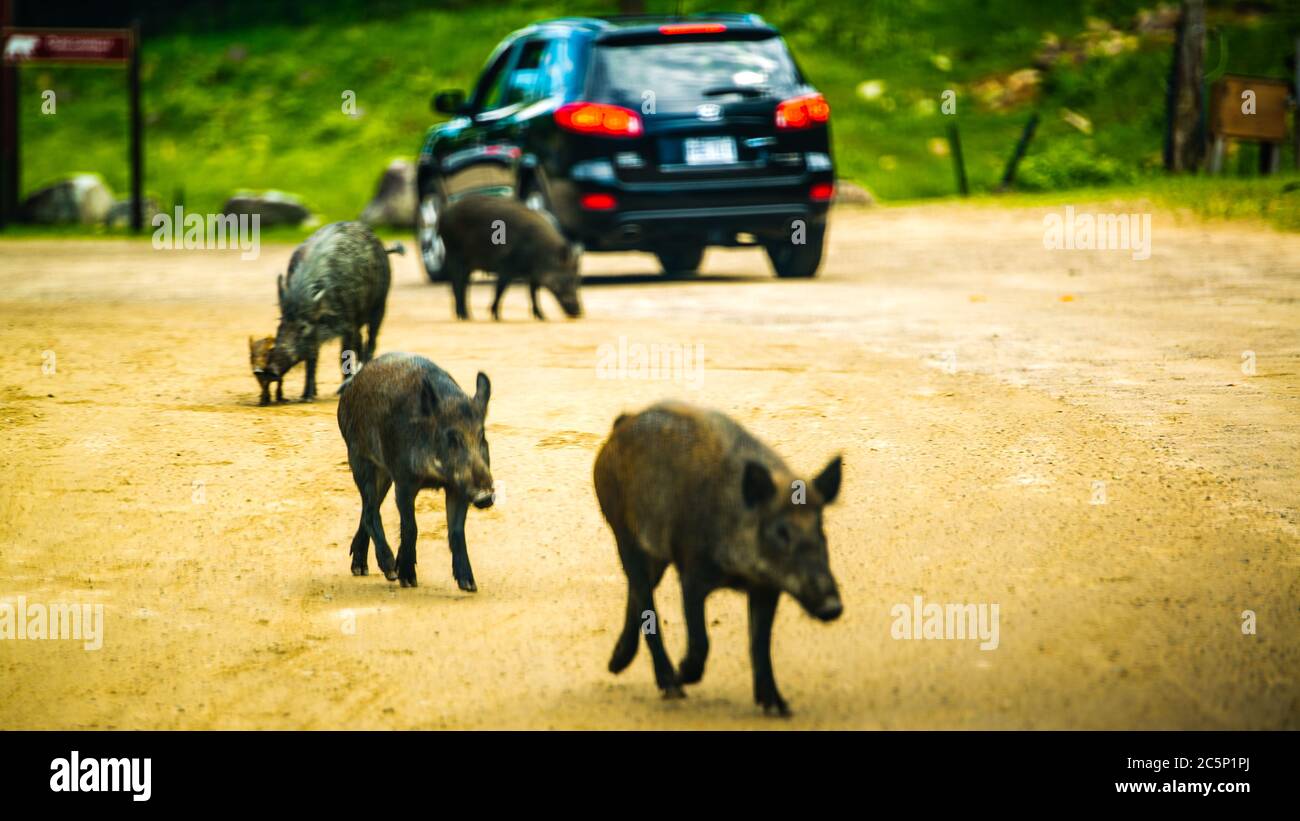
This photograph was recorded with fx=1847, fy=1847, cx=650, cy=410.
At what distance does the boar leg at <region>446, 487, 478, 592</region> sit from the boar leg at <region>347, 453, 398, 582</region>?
0.38 meters

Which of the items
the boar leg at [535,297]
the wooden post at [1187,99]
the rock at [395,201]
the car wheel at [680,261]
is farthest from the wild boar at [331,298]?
the wooden post at [1187,99]

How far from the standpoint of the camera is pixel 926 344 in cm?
1168

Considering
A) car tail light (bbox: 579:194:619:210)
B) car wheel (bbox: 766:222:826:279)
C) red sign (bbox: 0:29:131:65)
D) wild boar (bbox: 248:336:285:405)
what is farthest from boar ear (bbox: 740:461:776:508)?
red sign (bbox: 0:29:131:65)

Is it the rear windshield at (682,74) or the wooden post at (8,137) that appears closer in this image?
the rear windshield at (682,74)

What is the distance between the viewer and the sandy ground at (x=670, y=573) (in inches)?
221

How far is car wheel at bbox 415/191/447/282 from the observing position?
16.9m

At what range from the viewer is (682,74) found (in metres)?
14.8

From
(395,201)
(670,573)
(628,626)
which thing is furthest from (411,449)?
(395,201)

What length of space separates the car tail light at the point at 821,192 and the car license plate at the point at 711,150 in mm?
785

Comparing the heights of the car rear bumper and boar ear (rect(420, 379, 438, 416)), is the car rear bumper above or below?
above

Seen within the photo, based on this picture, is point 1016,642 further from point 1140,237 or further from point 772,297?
point 1140,237

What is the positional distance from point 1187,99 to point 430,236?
11670 millimetres

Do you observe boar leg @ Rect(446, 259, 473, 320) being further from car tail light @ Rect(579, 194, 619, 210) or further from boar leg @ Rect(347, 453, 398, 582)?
boar leg @ Rect(347, 453, 398, 582)

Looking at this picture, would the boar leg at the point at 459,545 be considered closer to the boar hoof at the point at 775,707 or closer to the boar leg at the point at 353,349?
the boar hoof at the point at 775,707
